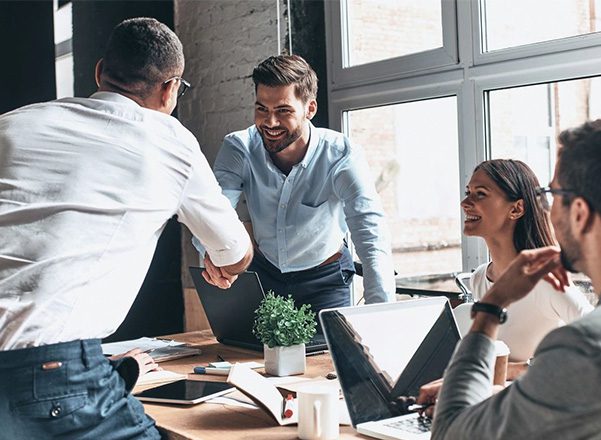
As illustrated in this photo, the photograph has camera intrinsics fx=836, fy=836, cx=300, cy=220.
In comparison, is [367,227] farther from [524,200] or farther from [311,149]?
[524,200]

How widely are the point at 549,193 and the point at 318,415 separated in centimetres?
66

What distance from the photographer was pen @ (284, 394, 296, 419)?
1.88 m

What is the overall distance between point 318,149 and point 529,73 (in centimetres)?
90

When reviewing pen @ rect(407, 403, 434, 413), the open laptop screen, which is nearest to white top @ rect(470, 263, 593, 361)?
the open laptop screen

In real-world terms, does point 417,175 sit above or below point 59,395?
above

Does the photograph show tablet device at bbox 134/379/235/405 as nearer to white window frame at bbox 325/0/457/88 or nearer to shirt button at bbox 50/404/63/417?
shirt button at bbox 50/404/63/417

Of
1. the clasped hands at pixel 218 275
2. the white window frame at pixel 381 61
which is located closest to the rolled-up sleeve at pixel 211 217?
the clasped hands at pixel 218 275

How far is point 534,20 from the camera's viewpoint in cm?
334

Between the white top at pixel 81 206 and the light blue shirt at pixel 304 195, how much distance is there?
1.20 metres

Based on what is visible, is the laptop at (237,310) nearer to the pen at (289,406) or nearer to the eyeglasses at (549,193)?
the pen at (289,406)

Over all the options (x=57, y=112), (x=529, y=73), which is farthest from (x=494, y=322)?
(x=529, y=73)

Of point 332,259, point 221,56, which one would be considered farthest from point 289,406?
point 221,56

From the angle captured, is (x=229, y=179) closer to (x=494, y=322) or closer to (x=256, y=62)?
(x=256, y=62)

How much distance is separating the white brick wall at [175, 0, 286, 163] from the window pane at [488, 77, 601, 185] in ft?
4.01
